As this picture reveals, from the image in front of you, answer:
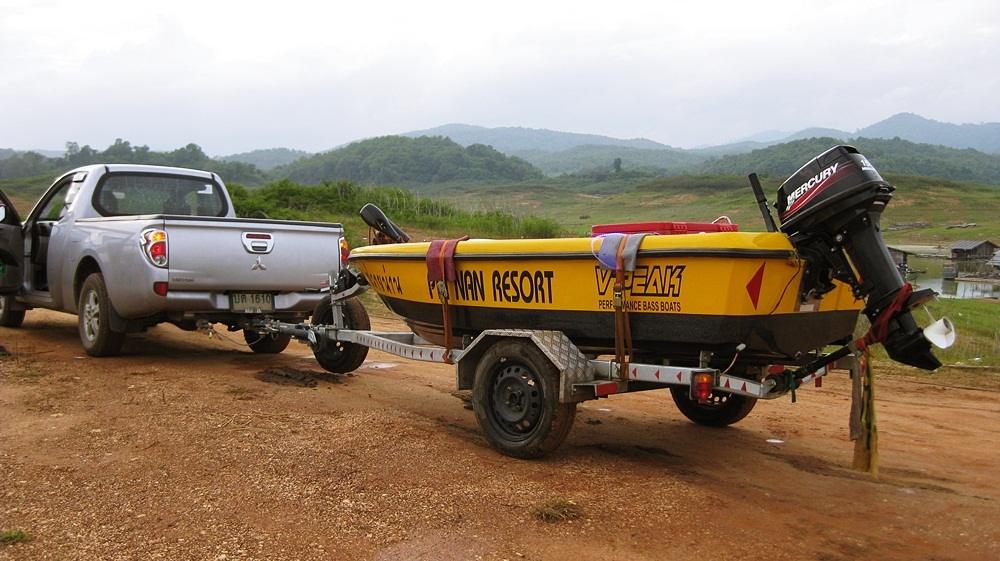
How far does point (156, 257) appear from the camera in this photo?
717 centimetres

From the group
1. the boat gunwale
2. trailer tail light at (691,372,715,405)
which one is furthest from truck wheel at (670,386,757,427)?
the boat gunwale

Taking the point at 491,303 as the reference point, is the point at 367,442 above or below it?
below

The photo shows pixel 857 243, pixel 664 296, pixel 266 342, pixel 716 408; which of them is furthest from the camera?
pixel 266 342

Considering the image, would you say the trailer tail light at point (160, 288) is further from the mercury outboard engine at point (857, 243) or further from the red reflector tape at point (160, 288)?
the mercury outboard engine at point (857, 243)

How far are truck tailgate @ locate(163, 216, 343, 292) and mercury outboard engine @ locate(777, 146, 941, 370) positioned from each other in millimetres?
4759

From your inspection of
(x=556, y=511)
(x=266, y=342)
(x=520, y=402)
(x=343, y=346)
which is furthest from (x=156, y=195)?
(x=556, y=511)

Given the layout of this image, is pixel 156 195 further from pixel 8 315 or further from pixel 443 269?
pixel 443 269

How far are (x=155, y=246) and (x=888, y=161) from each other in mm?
90367

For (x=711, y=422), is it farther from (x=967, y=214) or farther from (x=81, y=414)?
(x=967, y=214)

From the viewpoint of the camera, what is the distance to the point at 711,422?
244 inches

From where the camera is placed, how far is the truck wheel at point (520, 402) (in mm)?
4840

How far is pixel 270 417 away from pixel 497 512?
92.7 inches

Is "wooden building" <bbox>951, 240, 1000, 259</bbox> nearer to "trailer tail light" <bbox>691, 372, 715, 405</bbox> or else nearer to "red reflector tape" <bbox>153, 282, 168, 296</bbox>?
"red reflector tape" <bbox>153, 282, 168, 296</bbox>

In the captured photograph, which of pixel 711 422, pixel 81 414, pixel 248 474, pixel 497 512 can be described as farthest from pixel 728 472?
pixel 81 414
